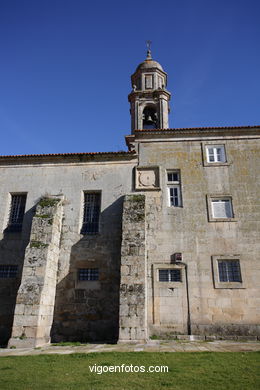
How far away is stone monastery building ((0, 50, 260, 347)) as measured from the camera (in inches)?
472

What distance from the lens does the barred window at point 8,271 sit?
13841 mm

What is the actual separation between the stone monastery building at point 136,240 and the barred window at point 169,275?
0.04m

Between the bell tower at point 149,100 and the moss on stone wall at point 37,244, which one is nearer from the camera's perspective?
the moss on stone wall at point 37,244

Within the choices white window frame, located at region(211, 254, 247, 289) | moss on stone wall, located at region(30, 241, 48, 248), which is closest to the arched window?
white window frame, located at region(211, 254, 247, 289)

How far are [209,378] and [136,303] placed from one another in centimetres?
531

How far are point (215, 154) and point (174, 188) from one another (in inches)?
118

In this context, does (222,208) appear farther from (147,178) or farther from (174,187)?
(147,178)

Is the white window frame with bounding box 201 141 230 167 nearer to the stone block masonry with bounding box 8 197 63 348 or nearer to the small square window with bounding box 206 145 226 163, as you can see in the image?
the small square window with bounding box 206 145 226 163

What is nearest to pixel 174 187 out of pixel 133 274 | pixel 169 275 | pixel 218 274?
pixel 169 275

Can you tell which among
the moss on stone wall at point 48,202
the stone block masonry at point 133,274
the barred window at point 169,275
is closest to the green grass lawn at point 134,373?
the stone block masonry at point 133,274

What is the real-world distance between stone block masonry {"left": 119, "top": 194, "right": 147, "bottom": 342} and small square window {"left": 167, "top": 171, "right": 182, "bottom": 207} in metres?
1.88

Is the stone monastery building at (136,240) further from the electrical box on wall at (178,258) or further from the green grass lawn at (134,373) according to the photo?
the green grass lawn at (134,373)

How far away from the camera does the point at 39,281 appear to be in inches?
459

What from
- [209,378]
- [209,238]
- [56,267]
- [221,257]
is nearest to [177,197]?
[209,238]
